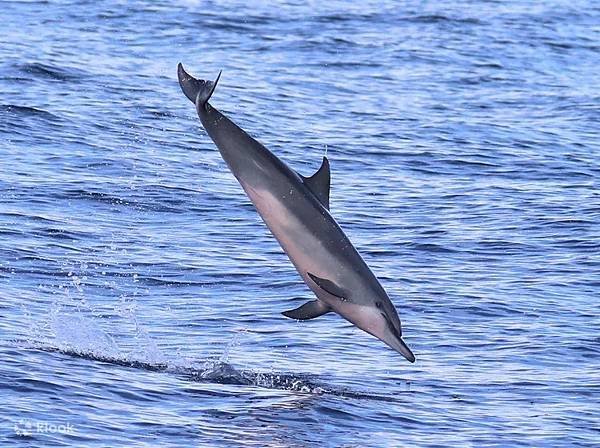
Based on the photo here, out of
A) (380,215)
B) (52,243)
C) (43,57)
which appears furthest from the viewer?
(43,57)

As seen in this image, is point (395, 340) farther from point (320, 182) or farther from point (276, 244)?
point (276, 244)

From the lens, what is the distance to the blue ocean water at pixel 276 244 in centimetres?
1321

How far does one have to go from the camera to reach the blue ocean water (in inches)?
520

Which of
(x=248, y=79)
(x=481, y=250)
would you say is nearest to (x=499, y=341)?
(x=481, y=250)

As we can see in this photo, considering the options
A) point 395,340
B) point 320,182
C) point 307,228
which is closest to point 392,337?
point 395,340

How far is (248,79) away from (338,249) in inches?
823

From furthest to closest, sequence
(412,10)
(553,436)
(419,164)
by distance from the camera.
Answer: (412,10) < (419,164) < (553,436)

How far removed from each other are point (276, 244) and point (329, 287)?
27.3 feet

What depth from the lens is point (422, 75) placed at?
3453 centimetres

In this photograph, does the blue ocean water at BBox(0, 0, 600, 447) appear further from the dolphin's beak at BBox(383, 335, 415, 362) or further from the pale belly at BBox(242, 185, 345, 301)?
the pale belly at BBox(242, 185, 345, 301)

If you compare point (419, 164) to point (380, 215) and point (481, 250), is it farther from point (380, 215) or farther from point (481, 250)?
point (481, 250)

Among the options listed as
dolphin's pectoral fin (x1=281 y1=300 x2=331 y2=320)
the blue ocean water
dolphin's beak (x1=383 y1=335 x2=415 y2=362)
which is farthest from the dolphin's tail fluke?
the blue ocean water

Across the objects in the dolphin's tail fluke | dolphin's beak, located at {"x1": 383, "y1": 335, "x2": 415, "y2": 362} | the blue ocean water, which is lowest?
the blue ocean water

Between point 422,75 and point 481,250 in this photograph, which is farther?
point 422,75
